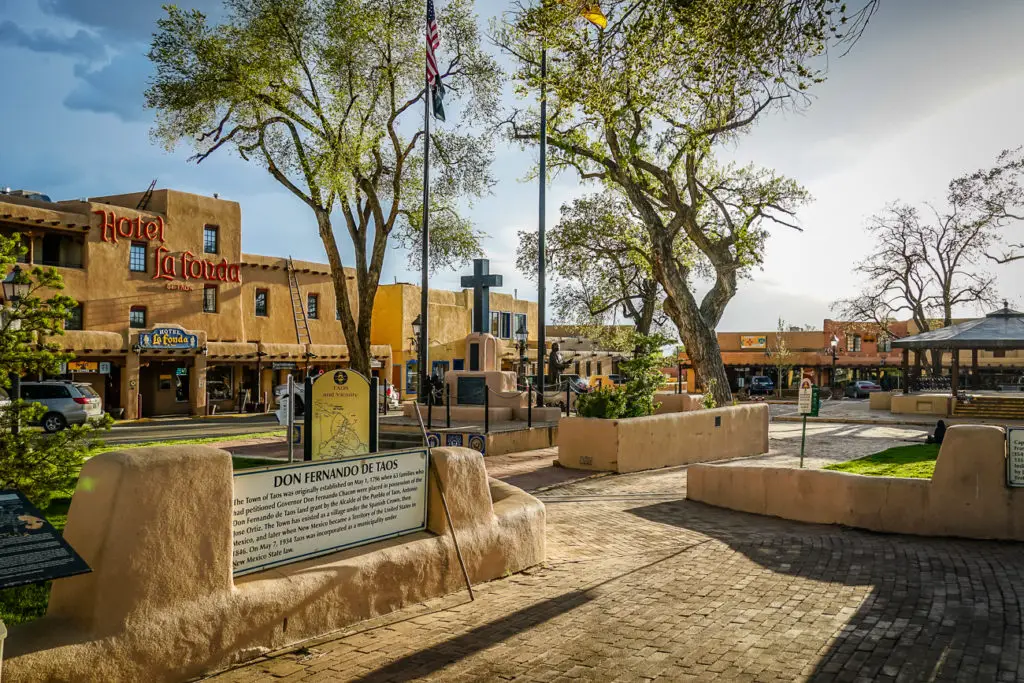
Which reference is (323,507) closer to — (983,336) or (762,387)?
(983,336)

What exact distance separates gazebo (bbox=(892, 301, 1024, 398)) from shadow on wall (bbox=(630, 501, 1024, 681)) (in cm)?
2603

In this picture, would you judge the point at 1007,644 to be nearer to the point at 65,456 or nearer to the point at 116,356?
the point at 65,456

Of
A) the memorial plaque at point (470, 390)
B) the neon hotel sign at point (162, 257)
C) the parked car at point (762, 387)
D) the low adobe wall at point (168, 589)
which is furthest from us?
the parked car at point (762, 387)

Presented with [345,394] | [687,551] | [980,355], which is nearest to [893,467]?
[687,551]

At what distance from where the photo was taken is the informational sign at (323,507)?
19.9 feet

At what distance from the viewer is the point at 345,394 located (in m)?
9.41

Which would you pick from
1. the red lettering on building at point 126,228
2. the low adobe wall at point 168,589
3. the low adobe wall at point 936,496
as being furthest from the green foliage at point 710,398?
the red lettering on building at point 126,228

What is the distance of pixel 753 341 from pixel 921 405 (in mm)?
32334

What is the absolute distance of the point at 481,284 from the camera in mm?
37375

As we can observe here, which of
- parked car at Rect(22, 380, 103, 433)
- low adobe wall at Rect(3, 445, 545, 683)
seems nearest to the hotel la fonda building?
parked car at Rect(22, 380, 103, 433)

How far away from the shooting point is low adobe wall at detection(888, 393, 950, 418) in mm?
34094

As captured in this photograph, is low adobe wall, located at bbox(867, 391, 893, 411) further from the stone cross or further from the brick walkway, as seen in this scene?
the brick walkway

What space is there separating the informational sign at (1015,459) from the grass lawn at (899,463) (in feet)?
6.46

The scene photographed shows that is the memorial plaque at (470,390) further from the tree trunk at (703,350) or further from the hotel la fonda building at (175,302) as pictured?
the hotel la fonda building at (175,302)
